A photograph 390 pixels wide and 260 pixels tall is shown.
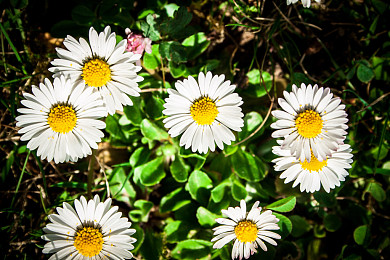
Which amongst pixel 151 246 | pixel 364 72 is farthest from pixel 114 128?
pixel 364 72

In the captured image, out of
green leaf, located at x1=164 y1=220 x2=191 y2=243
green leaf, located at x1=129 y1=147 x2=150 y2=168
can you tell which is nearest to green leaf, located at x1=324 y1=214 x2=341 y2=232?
green leaf, located at x1=164 y1=220 x2=191 y2=243

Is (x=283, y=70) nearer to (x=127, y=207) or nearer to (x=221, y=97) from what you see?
(x=221, y=97)

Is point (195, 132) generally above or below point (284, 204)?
above

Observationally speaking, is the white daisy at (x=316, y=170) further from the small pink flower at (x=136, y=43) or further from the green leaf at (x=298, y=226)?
the small pink flower at (x=136, y=43)

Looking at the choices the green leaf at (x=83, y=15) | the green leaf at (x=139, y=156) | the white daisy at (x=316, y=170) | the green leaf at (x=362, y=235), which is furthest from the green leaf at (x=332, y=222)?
the green leaf at (x=83, y=15)

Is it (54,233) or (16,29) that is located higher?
(16,29)

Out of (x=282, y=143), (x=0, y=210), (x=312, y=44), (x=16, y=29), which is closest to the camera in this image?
(x=282, y=143)

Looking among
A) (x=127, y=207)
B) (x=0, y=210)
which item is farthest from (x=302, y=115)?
(x=0, y=210)

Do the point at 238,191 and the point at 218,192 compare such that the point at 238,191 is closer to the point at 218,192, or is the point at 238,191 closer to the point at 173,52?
the point at 218,192
